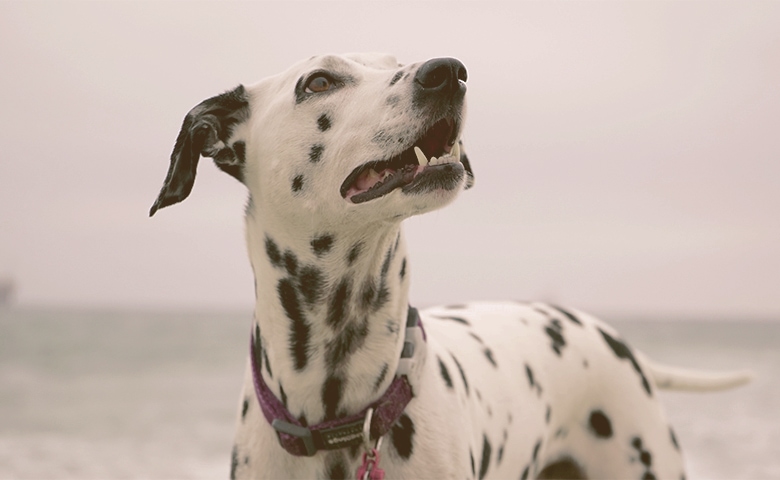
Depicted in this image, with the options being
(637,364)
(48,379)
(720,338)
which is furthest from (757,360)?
(637,364)

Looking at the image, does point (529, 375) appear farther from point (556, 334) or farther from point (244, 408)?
point (244, 408)

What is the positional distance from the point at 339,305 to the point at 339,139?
573 millimetres

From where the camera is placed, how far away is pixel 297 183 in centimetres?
261

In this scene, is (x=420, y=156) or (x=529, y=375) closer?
(x=420, y=156)

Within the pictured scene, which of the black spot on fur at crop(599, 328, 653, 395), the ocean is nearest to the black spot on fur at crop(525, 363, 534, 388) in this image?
the black spot on fur at crop(599, 328, 653, 395)

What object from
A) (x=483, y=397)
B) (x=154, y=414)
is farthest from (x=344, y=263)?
(x=154, y=414)

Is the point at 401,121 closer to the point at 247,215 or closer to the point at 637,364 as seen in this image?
the point at 247,215

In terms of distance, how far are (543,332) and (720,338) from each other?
35414 mm

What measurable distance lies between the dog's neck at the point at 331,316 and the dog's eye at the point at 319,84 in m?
0.48

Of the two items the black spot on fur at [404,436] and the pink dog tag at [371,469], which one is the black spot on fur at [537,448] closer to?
the black spot on fur at [404,436]

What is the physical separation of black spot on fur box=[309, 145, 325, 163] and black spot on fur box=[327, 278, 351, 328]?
1.43 ft

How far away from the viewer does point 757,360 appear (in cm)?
2206

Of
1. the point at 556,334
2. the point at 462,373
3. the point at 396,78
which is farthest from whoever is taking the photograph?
the point at 556,334

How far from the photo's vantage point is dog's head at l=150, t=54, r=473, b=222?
2.40 meters
